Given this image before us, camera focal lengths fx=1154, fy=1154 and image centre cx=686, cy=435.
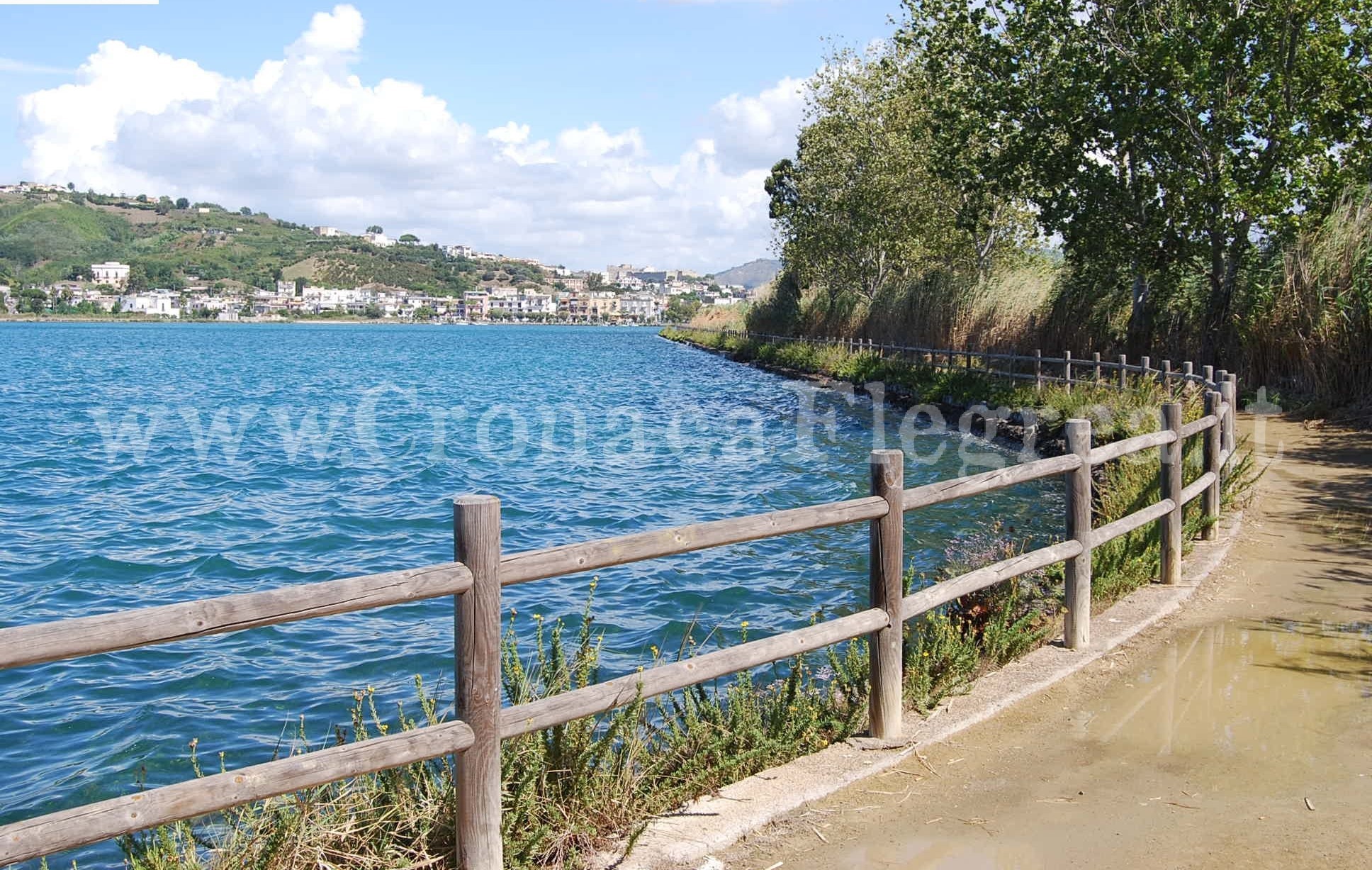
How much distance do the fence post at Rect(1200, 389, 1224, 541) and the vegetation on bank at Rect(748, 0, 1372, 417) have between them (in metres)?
8.93

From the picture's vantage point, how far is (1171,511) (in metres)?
8.91

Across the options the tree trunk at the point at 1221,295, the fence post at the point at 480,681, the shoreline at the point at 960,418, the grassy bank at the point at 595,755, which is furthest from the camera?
the tree trunk at the point at 1221,295

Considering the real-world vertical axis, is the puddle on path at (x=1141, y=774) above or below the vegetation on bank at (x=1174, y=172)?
below

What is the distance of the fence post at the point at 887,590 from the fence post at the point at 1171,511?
154 inches

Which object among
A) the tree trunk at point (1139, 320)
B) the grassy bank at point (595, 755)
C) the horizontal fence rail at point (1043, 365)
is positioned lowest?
the grassy bank at point (595, 755)

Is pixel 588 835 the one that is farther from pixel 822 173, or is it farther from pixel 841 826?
pixel 822 173

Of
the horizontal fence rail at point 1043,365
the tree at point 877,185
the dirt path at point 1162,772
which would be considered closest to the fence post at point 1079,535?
the dirt path at point 1162,772

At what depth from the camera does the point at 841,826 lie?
16.7 feet

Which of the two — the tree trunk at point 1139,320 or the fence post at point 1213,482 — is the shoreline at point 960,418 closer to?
the fence post at point 1213,482

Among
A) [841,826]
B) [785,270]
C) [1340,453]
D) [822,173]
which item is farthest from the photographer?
[785,270]

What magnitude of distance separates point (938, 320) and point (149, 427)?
74.4 feet

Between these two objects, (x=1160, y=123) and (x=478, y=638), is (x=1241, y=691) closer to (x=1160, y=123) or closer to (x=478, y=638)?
(x=478, y=638)

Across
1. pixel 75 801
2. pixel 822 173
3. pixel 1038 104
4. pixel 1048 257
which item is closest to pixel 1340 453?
pixel 1038 104

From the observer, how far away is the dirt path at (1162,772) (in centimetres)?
479
